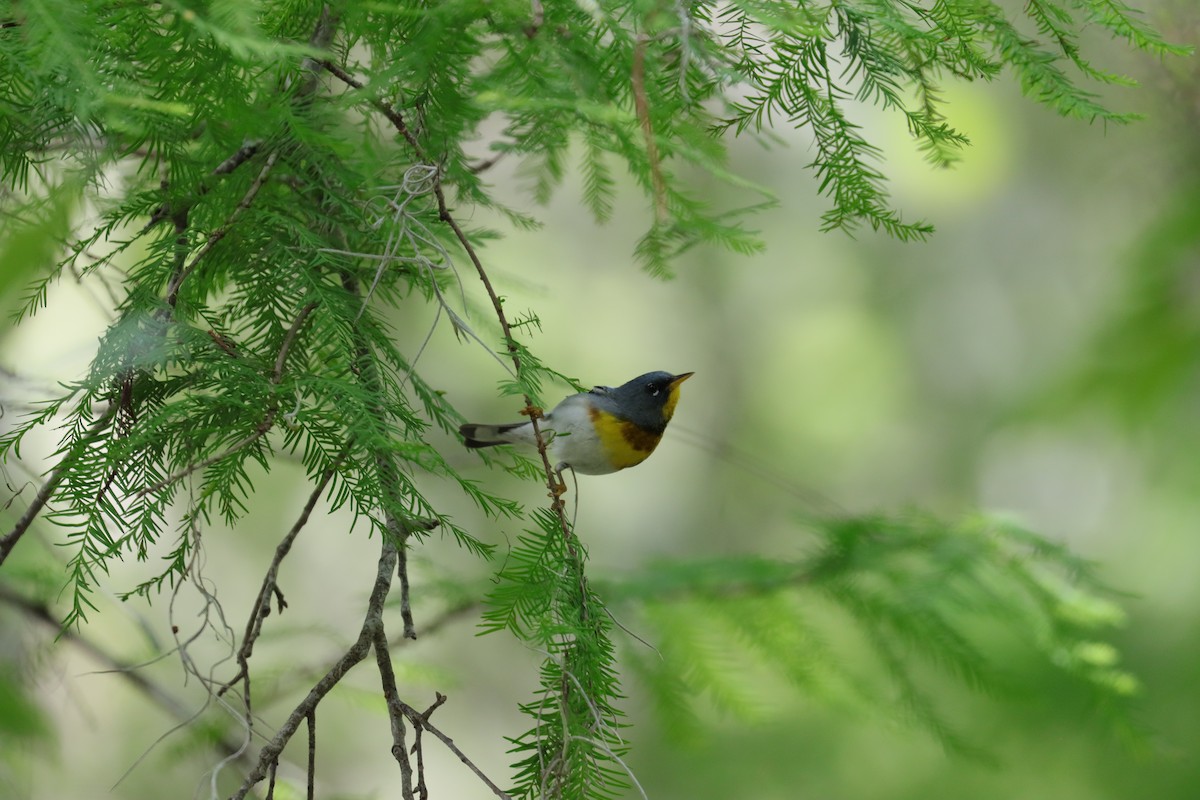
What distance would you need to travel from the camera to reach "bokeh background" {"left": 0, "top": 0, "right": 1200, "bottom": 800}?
3811 millimetres

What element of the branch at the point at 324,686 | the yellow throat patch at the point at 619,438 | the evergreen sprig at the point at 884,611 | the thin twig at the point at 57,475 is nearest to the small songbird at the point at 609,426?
the yellow throat patch at the point at 619,438

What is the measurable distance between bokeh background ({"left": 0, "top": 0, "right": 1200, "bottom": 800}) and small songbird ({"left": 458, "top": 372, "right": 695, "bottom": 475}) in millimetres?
489

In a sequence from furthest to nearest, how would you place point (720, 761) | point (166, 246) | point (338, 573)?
point (338, 573) < point (720, 761) < point (166, 246)

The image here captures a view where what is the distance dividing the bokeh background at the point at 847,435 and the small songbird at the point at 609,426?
1.61 feet

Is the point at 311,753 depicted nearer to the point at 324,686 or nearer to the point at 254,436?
the point at 324,686

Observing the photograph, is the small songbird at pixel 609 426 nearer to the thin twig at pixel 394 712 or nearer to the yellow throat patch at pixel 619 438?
the yellow throat patch at pixel 619 438

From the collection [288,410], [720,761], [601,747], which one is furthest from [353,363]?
[720,761]

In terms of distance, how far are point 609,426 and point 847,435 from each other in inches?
296

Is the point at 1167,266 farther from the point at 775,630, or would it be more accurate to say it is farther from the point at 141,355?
the point at 141,355

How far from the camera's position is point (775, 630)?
9.57 feet

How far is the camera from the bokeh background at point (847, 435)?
3811 millimetres

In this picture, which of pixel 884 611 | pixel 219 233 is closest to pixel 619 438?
pixel 884 611

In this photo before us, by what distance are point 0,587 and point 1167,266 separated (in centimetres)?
357

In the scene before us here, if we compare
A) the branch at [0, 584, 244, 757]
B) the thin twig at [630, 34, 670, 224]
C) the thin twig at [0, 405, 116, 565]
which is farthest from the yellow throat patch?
the thin twig at [630, 34, 670, 224]
